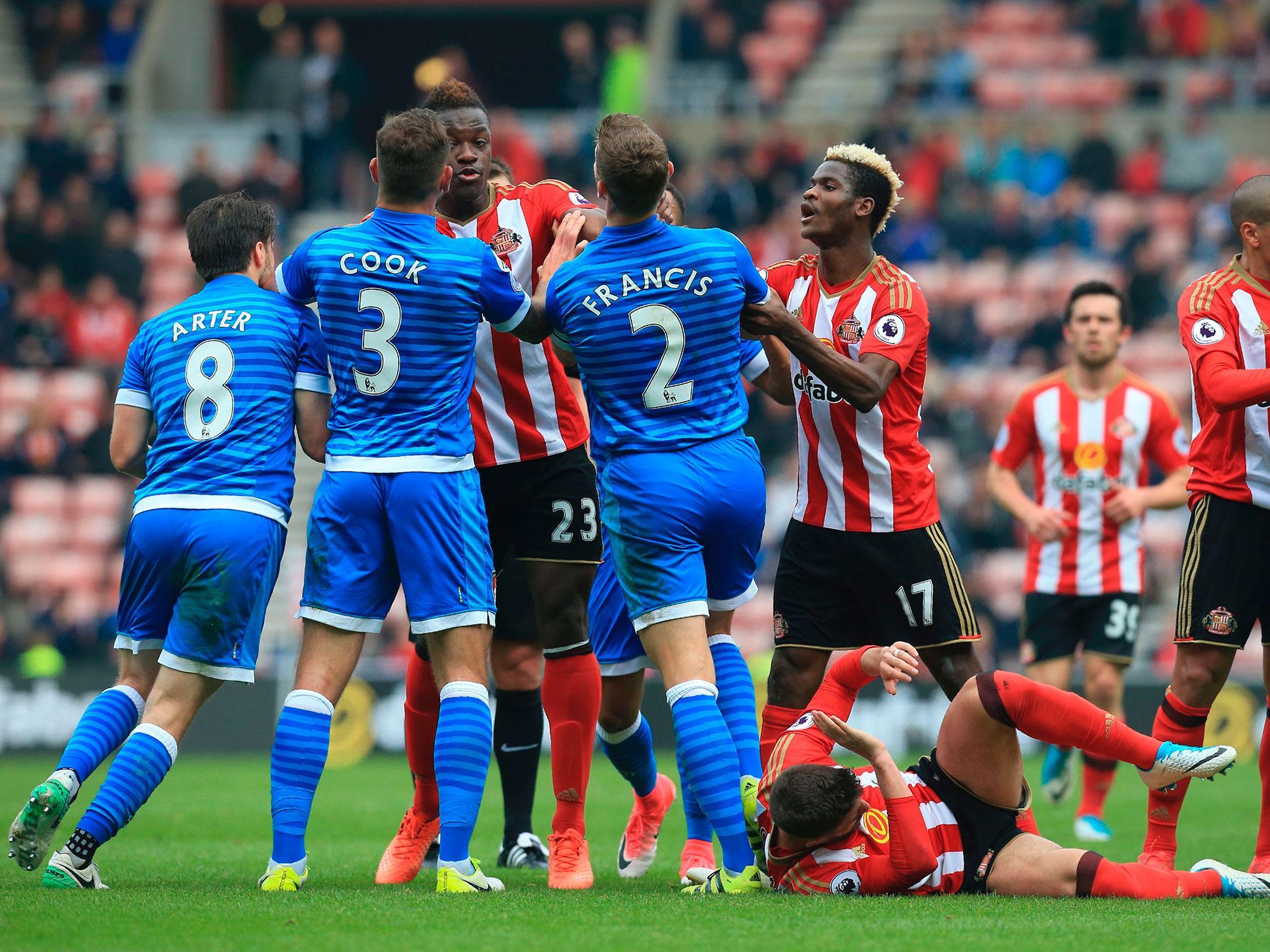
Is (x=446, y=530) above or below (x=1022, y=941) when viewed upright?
above

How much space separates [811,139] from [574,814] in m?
15.5

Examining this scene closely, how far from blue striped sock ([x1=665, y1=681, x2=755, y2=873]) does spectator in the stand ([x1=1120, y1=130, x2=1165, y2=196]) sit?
593 inches

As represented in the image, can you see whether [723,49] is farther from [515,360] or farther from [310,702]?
[310,702]

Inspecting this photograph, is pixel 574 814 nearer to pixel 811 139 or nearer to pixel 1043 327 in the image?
pixel 1043 327

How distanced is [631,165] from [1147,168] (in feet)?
48.7

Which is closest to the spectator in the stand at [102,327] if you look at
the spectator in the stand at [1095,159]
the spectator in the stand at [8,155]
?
the spectator in the stand at [8,155]

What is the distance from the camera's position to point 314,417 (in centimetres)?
614

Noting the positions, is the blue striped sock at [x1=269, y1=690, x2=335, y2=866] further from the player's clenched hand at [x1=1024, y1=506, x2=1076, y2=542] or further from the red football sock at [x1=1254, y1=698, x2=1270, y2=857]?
the player's clenched hand at [x1=1024, y1=506, x2=1076, y2=542]

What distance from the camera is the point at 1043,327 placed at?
16750mm

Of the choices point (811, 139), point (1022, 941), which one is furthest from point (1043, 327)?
point (1022, 941)

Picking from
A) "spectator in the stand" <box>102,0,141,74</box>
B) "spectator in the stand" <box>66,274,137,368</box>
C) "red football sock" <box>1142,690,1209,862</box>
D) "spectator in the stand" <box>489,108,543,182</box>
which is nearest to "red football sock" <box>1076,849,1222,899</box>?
"red football sock" <box>1142,690,1209,862</box>

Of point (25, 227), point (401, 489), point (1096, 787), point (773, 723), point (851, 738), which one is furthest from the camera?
point (25, 227)

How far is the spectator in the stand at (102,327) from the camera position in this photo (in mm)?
17625

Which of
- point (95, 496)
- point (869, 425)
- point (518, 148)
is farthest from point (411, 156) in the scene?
point (518, 148)
